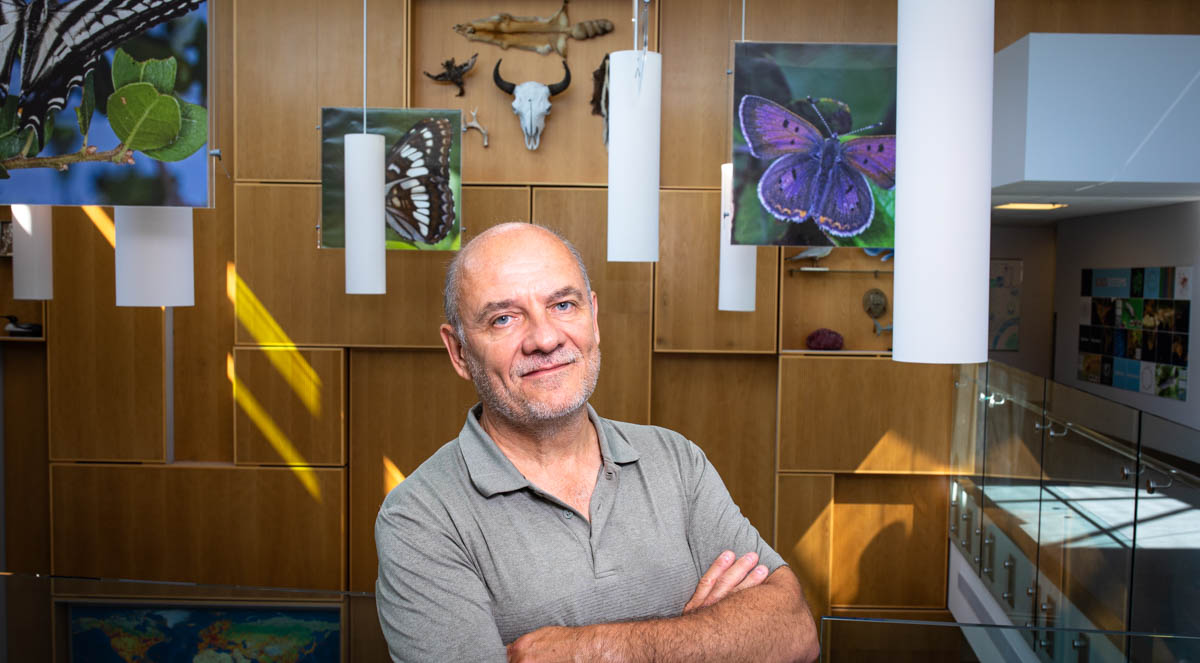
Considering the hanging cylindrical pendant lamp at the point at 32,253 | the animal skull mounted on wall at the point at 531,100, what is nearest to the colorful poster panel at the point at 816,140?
the animal skull mounted on wall at the point at 531,100

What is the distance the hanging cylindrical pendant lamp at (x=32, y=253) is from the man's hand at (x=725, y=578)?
13.2ft

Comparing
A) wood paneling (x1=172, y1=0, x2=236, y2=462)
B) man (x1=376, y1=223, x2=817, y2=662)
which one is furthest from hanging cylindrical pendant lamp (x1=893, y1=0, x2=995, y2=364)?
wood paneling (x1=172, y1=0, x2=236, y2=462)

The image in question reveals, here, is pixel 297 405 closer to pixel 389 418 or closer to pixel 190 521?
pixel 389 418

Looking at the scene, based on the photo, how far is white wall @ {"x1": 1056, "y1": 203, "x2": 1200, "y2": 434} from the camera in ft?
18.6

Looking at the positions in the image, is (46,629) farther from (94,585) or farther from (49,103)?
(49,103)

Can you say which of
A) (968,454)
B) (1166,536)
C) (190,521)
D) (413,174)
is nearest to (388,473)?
(190,521)

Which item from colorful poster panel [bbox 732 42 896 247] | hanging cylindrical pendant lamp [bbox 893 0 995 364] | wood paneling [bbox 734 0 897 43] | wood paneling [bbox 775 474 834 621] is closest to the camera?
hanging cylindrical pendant lamp [bbox 893 0 995 364]

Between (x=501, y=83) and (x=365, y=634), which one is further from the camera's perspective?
(x=501, y=83)

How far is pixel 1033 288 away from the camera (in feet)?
29.2

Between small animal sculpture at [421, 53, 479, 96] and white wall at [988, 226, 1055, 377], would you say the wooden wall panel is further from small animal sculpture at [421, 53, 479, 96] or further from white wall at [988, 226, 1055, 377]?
white wall at [988, 226, 1055, 377]

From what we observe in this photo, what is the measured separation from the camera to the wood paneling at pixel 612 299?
5918 millimetres

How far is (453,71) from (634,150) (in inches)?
114

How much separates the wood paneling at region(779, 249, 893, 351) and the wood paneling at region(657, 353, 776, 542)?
0.32 meters

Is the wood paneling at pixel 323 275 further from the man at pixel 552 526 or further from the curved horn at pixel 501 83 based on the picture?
the man at pixel 552 526
